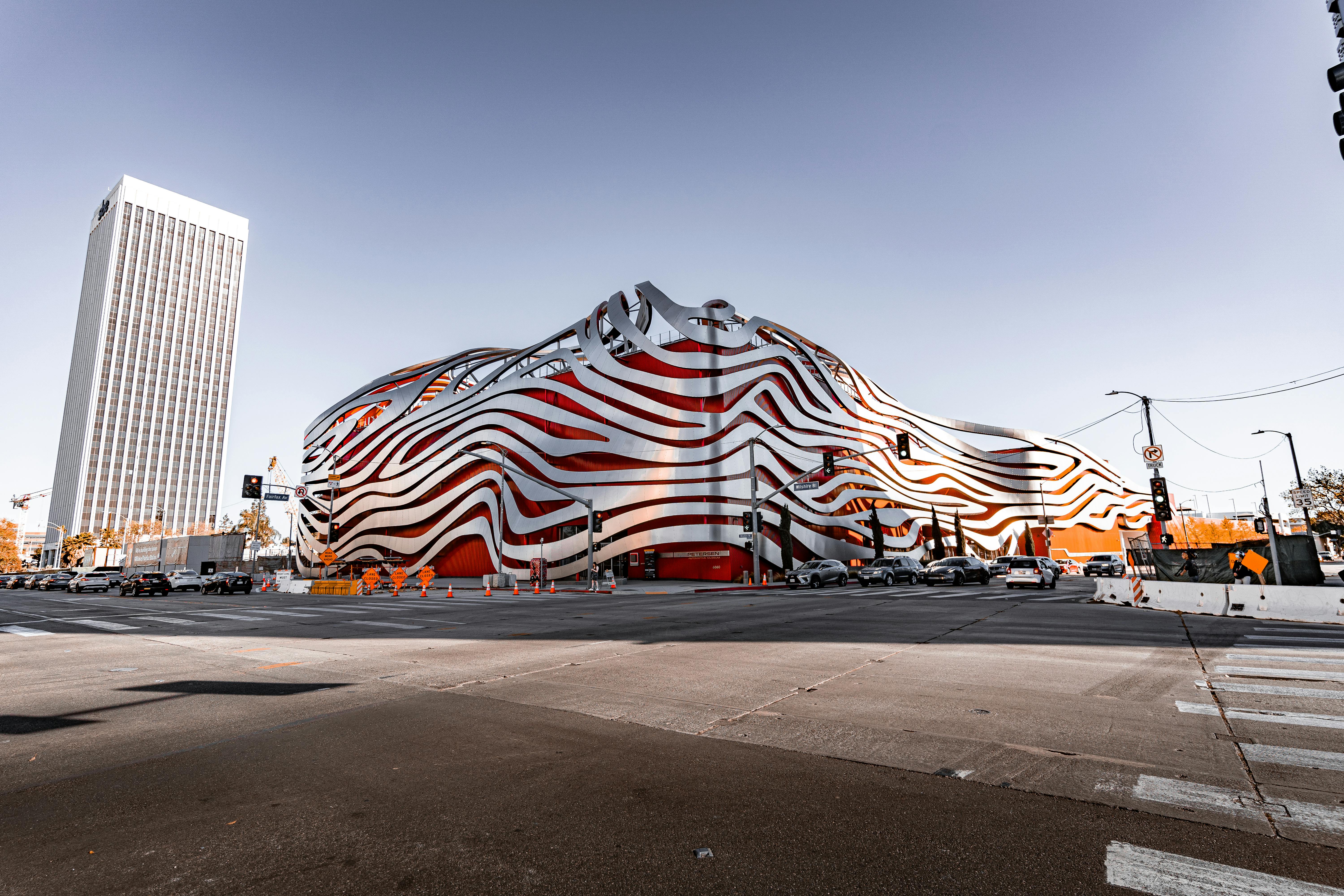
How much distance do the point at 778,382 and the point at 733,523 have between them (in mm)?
13789

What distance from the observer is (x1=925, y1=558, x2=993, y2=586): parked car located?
3884 cm

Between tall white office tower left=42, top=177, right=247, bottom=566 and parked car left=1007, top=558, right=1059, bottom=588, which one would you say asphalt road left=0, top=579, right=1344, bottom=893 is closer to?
parked car left=1007, top=558, right=1059, bottom=588

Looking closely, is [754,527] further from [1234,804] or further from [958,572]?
[1234,804]

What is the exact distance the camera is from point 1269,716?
6.89 meters

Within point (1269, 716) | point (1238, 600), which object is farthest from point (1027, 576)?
point (1269, 716)

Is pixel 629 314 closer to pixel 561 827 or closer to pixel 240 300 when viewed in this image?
pixel 561 827

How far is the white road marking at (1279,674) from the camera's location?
8.90m

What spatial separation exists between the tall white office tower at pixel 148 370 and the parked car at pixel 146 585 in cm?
10583

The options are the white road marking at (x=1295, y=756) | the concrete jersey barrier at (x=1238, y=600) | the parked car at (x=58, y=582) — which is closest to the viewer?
the white road marking at (x=1295, y=756)

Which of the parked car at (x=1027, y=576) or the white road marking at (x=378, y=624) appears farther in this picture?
the parked car at (x=1027, y=576)

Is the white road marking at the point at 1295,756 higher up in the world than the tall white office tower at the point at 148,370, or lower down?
lower down

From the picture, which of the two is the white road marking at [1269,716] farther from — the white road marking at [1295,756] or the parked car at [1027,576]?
the parked car at [1027,576]

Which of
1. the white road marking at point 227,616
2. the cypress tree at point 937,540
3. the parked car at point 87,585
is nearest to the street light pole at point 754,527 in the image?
the white road marking at point 227,616

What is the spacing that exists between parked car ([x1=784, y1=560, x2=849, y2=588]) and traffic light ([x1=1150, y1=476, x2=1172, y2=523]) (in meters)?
15.5
